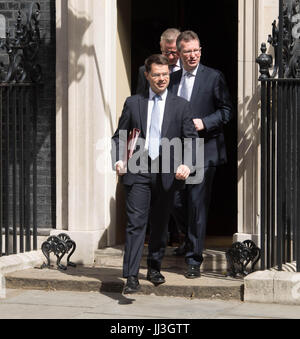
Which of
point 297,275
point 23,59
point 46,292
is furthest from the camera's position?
point 23,59

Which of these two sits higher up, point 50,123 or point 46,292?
point 50,123

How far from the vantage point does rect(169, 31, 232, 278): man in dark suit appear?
369 inches

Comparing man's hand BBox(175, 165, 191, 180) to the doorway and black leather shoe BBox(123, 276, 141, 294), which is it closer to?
black leather shoe BBox(123, 276, 141, 294)

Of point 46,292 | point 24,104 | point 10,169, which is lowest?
point 46,292

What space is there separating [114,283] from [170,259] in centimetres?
117

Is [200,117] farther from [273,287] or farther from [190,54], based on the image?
[273,287]

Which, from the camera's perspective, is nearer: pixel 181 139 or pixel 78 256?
pixel 181 139

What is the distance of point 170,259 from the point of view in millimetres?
10297

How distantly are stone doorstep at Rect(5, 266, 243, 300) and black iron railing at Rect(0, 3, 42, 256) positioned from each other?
18.9 inches

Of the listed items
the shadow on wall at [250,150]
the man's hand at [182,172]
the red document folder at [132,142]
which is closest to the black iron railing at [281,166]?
the man's hand at [182,172]

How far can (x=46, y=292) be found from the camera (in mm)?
9367

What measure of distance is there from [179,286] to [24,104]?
2654 millimetres

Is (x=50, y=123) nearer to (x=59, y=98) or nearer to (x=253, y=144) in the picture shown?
(x=59, y=98)

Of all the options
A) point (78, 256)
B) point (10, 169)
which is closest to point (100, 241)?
point (78, 256)
